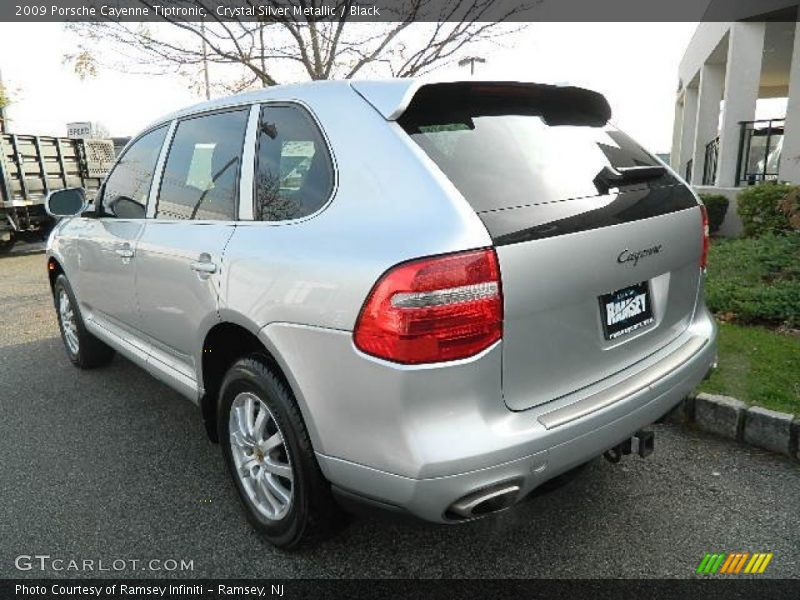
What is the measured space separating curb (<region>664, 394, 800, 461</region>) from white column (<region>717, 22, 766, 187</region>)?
29.3 feet

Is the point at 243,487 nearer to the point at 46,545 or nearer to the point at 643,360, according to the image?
the point at 46,545

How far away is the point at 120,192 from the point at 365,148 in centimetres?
237

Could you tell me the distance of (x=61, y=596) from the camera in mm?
2230

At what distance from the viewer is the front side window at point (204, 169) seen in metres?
2.61

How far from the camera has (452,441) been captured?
1.73m

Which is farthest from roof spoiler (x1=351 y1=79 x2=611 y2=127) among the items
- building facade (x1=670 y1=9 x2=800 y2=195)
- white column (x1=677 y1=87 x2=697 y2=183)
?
white column (x1=677 y1=87 x2=697 y2=183)

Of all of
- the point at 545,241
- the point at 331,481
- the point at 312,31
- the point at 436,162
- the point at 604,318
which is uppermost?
the point at 312,31

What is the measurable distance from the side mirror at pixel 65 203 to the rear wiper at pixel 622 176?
364cm

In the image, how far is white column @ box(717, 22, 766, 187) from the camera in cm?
1047

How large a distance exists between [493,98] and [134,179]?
239 centimetres

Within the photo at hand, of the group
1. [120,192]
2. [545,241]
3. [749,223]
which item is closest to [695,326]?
[545,241]

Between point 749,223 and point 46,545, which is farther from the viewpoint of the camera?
point 749,223

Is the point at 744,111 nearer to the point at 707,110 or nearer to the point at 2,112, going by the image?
the point at 707,110

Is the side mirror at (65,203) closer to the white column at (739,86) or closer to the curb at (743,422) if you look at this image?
the curb at (743,422)
